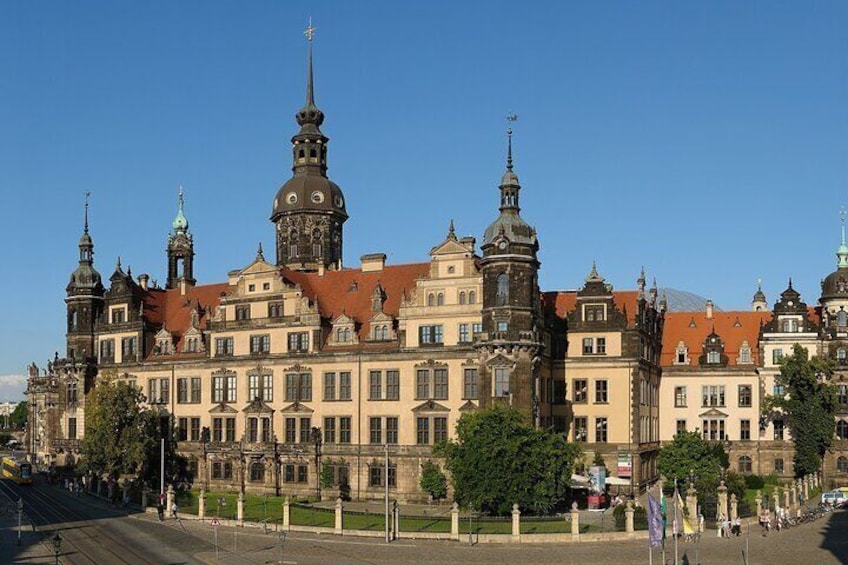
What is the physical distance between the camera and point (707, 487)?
76.2 metres

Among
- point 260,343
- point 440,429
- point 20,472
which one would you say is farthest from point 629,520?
point 20,472

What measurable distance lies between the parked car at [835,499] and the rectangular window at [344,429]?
3663cm

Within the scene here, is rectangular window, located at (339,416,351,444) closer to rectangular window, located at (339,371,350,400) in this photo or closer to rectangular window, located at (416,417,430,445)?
rectangular window, located at (339,371,350,400)

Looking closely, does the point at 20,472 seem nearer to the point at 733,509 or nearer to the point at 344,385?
the point at 344,385

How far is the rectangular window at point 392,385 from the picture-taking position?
85500 millimetres

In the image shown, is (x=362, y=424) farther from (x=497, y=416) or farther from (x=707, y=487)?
(x=707, y=487)

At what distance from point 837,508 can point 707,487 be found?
40.6 feet

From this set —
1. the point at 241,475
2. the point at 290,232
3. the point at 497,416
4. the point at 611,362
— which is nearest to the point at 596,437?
the point at 611,362

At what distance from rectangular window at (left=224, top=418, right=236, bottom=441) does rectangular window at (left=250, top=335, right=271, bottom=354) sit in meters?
6.41

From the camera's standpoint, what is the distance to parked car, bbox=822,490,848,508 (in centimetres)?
8162

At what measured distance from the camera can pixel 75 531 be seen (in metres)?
70.6

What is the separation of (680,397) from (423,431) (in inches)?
1245

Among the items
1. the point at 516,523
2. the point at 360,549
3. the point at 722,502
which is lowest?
the point at 360,549

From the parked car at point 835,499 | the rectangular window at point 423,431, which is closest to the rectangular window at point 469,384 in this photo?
the rectangular window at point 423,431
